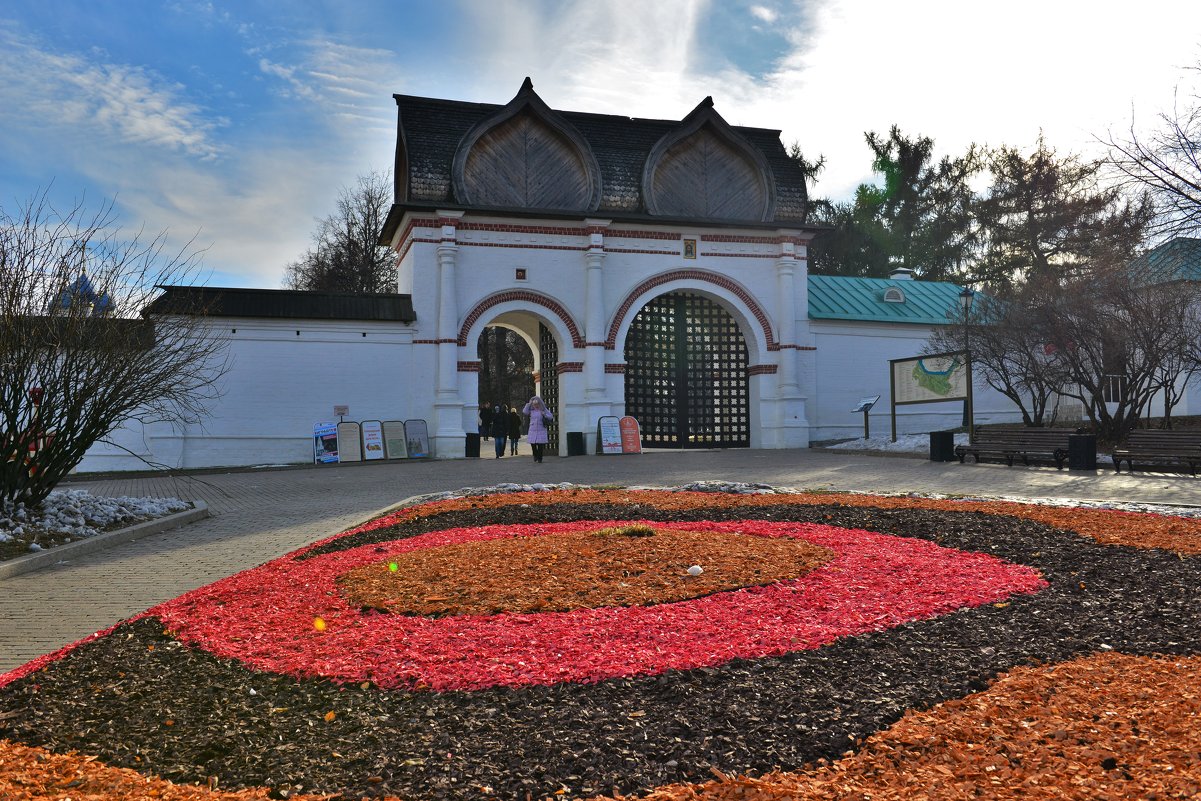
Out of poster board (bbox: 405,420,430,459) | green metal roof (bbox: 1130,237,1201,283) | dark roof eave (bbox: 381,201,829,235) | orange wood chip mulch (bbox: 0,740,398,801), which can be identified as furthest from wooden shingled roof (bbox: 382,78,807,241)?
orange wood chip mulch (bbox: 0,740,398,801)

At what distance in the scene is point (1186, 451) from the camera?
1484 cm

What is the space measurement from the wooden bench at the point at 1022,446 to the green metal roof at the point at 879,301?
32.7 feet

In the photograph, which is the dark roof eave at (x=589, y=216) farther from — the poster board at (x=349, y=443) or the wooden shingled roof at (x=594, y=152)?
the poster board at (x=349, y=443)

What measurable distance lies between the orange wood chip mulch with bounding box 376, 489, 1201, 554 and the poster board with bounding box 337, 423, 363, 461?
12.3 meters

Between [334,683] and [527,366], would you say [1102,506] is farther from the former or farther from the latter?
[527,366]

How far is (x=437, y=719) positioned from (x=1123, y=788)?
7.64ft

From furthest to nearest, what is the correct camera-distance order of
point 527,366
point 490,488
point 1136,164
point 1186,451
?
point 527,366 → point 1136,164 → point 1186,451 → point 490,488

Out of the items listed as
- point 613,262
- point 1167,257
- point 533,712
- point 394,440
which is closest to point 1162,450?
point 1167,257

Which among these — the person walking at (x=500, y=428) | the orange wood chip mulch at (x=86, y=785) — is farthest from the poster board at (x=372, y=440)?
the orange wood chip mulch at (x=86, y=785)

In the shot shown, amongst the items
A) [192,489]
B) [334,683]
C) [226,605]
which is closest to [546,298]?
[192,489]

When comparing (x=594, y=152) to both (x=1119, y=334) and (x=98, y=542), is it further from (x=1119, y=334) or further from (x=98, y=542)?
(x=98, y=542)

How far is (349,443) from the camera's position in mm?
23141

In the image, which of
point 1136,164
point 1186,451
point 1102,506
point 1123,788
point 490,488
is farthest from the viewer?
point 1136,164

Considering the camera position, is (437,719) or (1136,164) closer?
(437,719)
